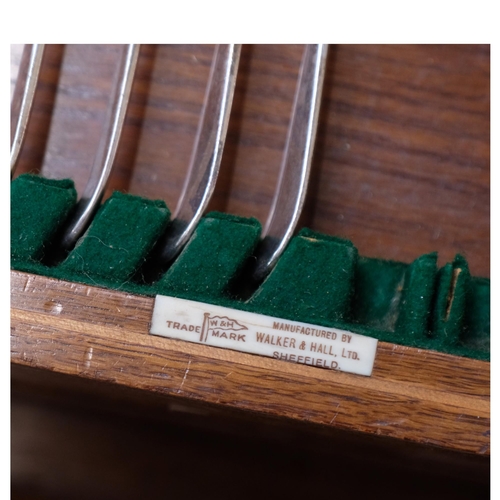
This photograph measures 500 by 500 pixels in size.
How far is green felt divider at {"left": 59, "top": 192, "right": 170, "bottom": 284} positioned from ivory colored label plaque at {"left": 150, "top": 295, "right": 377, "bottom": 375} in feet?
0.17

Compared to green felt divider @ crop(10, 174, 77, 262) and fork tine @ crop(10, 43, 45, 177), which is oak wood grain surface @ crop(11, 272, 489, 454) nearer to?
green felt divider @ crop(10, 174, 77, 262)

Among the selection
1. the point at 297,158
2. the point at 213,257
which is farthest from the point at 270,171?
the point at 213,257

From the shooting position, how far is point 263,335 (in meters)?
0.45

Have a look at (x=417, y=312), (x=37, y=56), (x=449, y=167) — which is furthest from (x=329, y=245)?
(x=37, y=56)

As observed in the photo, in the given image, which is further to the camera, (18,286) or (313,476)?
(313,476)

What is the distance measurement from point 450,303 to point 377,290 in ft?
0.24

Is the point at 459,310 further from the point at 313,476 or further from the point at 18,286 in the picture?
the point at 18,286

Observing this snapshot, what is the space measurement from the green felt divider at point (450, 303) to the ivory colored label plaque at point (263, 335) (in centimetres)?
7

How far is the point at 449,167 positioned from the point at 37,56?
0.44m

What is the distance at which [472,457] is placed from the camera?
18.8 inches

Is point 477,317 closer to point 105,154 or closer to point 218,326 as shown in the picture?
point 218,326

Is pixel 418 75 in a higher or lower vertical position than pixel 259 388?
higher

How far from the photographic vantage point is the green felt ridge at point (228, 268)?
0.46m

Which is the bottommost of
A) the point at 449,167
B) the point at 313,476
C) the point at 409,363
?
the point at 313,476
